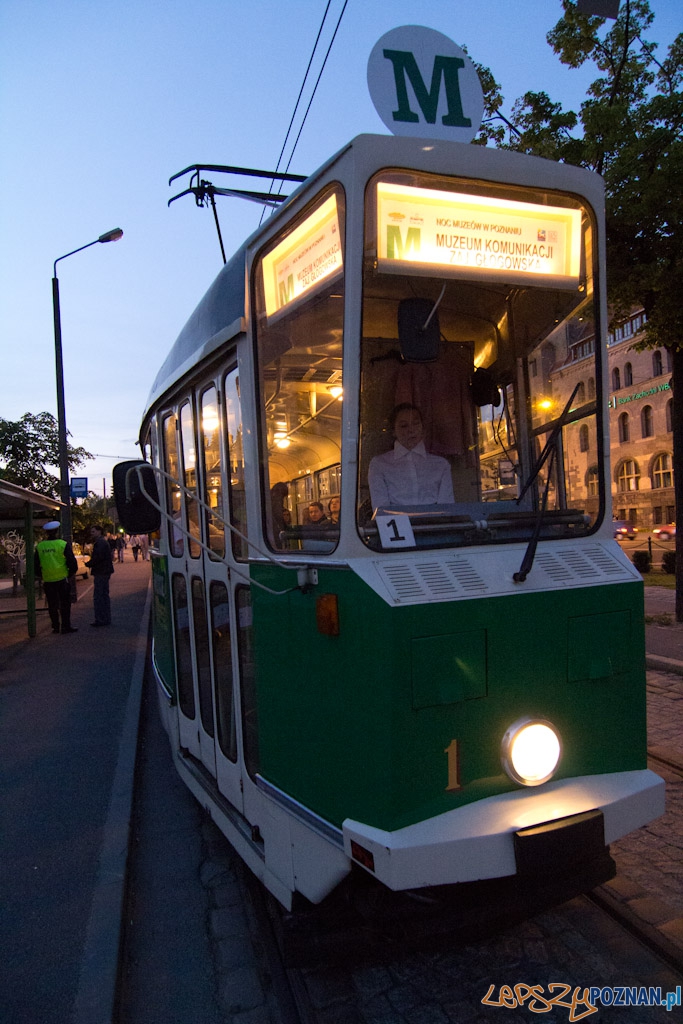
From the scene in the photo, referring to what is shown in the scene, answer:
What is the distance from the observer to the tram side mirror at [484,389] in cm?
366

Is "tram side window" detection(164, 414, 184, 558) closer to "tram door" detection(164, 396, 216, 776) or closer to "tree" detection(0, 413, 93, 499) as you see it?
"tram door" detection(164, 396, 216, 776)

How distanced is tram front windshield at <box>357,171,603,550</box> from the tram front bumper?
947mm

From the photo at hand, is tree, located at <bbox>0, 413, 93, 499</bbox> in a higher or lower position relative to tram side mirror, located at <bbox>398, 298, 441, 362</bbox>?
higher

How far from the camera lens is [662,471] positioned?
38938mm

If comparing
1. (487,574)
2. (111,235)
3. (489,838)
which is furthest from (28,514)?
(489,838)

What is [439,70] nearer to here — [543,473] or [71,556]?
[543,473]

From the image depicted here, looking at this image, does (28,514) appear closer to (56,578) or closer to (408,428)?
(56,578)

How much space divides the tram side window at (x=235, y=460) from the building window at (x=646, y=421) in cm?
4063

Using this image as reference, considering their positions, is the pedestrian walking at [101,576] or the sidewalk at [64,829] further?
the pedestrian walking at [101,576]

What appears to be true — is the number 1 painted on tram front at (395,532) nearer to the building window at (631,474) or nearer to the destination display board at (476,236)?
the destination display board at (476,236)

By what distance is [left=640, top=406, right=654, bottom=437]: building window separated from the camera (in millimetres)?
40188

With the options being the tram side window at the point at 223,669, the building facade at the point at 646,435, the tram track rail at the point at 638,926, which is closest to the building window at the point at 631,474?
the building facade at the point at 646,435

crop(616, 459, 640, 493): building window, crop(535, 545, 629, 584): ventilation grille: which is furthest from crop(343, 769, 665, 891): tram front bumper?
crop(616, 459, 640, 493): building window

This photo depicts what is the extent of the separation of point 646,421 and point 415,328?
41598 millimetres
